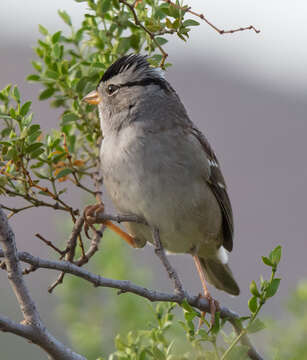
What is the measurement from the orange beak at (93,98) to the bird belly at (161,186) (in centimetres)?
21

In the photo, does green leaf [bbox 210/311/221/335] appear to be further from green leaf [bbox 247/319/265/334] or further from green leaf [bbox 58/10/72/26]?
green leaf [bbox 58/10/72/26]

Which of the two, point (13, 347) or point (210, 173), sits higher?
point (210, 173)

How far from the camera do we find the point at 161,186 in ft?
9.89

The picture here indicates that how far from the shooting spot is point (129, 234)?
3.33 m

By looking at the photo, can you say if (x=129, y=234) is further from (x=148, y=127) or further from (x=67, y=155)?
(x=67, y=155)

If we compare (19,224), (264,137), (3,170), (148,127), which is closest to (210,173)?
(148,127)

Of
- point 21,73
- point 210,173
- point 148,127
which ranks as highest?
point 148,127

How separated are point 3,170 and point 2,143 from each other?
13 cm

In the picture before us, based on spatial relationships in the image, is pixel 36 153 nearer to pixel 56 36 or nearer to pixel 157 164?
pixel 56 36

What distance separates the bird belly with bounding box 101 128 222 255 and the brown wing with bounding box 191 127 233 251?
173mm

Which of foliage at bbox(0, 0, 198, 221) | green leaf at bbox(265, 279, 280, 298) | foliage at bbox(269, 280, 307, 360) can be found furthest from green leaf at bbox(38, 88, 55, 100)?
green leaf at bbox(265, 279, 280, 298)

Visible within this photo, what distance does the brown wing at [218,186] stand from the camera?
11.3 feet

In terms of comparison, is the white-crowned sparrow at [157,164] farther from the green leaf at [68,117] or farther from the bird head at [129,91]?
the green leaf at [68,117]

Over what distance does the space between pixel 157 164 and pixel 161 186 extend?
10 cm
